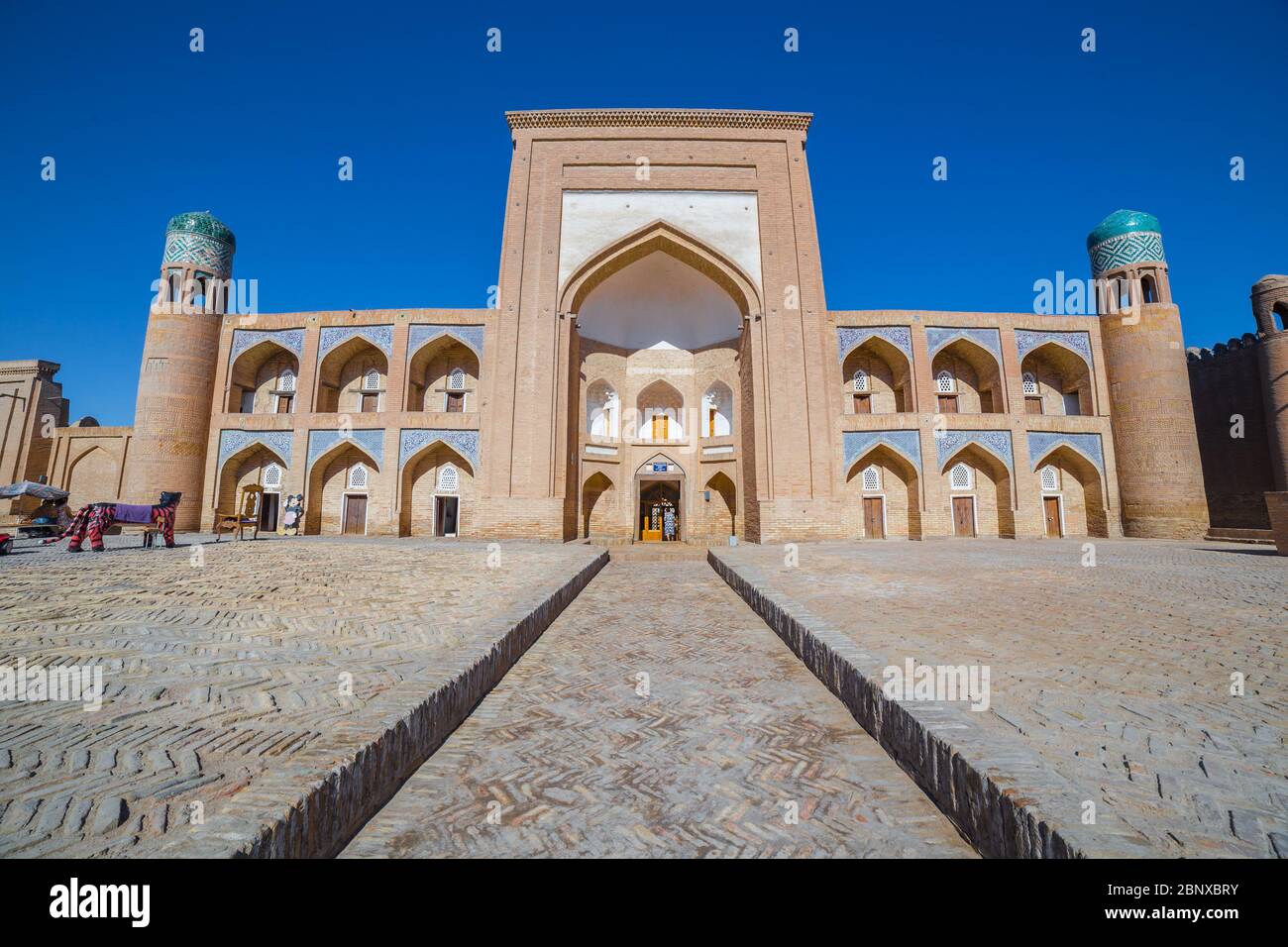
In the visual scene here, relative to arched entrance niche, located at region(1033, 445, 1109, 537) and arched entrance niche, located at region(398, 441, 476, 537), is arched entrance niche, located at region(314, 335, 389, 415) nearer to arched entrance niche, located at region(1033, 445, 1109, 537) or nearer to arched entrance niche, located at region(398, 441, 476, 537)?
arched entrance niche, located at region(398, 441, 476, 537)

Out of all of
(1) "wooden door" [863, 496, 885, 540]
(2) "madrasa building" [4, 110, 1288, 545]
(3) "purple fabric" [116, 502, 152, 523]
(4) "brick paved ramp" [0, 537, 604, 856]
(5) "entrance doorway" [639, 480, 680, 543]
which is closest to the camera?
(4) "brick paved ramp" [0, 537, 604, 856]

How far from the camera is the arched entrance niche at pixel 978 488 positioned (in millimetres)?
17484

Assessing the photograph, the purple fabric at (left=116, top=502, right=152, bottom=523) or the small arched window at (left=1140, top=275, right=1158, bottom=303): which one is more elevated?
the small arched window at (left=1140, top=275, right=1158, bottom=303)

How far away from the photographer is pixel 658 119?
53.5 ft

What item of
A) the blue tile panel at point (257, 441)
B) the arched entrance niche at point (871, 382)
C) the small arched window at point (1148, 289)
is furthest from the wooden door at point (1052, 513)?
the blue tile panel at point (257, 441)

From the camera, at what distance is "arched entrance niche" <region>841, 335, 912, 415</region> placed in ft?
61.6

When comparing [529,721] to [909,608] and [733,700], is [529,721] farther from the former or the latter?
[909,608]

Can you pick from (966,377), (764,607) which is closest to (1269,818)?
(764,607)

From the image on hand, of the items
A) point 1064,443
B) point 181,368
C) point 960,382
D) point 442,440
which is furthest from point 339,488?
point 1064,443

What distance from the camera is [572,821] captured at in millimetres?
1920

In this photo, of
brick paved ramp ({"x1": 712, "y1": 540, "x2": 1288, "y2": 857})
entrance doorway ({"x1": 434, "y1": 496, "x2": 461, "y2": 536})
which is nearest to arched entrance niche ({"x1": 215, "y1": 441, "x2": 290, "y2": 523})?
entrance doorway ({"x1": 434, "y1": 496, "x2": 461, "y2": 536})

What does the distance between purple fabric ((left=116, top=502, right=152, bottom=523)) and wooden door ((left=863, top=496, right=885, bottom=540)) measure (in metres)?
18.8

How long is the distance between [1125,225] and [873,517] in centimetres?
1301

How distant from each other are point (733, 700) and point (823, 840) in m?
1.32
